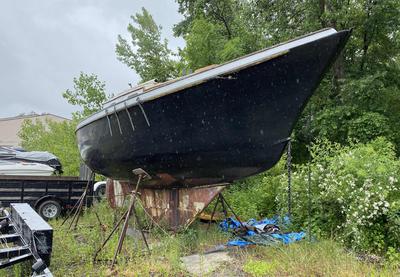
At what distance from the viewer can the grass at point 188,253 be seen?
3.62 metres

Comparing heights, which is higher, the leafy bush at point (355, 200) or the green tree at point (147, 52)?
the green tree at point (147, 52)

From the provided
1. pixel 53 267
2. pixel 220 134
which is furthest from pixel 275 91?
pixel 53 267

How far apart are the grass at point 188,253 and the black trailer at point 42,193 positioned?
266cm

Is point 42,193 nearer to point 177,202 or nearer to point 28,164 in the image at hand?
point 28,164

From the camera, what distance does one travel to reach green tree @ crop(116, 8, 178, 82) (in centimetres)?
1659

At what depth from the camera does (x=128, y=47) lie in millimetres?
21391

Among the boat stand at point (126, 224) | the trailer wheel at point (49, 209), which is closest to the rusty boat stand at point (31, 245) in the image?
the boat stand at point (126, 224)

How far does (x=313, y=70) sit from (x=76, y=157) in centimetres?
964

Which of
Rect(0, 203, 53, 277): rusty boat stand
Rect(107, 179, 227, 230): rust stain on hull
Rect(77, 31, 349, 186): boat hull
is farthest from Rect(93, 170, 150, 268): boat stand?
Rect(0, 203, 53, 277): rusty boat stand

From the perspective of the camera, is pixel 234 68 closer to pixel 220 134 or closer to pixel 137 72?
pixel 220 134

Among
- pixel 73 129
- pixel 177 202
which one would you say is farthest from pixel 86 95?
pixel 177 202

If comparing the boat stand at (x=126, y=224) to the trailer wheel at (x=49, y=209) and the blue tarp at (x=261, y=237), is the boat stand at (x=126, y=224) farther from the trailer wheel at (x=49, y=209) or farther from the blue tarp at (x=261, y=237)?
the trailer wheel at (x=49, y=209)

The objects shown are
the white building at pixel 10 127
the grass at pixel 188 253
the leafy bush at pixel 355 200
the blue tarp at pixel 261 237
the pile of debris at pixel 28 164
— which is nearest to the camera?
the grass at pixel 188 253

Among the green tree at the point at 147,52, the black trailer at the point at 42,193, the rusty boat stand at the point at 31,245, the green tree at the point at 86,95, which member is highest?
the green tree at the point at 147,52
